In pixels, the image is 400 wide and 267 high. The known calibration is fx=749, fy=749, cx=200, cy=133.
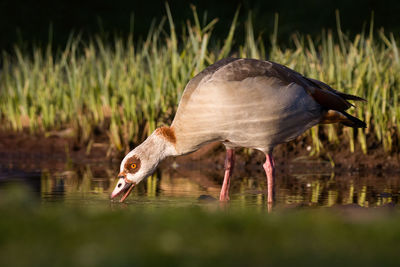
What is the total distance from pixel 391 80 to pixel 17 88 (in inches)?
225

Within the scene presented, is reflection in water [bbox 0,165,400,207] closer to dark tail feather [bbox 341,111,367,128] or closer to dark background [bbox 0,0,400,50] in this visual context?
dark tail feather [bbox 341,111,367,128]

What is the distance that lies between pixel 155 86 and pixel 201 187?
2836mm

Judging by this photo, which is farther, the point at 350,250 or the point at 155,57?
the point at 155,57

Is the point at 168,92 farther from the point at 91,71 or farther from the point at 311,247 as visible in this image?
the point at 311,247

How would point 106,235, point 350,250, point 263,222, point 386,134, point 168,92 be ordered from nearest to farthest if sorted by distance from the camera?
point 350,250 → point 106,235 → point 263,222 → point 386,134 → point 168,92

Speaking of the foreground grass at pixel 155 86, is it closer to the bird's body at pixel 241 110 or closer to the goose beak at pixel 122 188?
the bird's body at pixel 241 110

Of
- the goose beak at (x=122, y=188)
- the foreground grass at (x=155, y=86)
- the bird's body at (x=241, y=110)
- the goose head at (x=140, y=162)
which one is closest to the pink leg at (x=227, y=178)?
the bird's body at (x=241, y=110)

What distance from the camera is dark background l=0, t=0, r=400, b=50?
22.5 metres

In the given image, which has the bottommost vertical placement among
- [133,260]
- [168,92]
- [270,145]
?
[133,260]

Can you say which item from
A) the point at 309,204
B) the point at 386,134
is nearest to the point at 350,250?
the point at 309,204

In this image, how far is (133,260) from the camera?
337 centimetres

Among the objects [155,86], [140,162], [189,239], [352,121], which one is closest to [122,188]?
[140,162]

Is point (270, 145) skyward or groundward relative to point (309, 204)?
skyward

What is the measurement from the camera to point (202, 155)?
33.8ft
